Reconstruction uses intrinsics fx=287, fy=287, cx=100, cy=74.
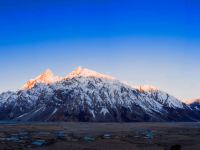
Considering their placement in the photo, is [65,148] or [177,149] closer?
[177,149]

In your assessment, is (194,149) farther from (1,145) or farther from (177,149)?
(1,145)

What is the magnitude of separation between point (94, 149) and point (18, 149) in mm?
13514

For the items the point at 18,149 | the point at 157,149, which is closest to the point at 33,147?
the point at 18,149

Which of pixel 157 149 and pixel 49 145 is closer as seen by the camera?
pixel 157 149

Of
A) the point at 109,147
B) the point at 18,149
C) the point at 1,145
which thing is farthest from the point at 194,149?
the point at 1,145

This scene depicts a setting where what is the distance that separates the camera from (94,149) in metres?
52.7

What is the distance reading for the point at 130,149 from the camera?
53156mm

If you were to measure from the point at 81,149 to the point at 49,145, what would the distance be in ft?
27.0

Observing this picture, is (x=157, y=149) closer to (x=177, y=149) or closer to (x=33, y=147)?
(x=177, y=149)

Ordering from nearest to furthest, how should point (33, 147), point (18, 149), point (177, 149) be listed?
1. point (177, 149)
2. point (18, 149)
3. point (33, 147)

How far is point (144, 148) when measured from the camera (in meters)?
55.1

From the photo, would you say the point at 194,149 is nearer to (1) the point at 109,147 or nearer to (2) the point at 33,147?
(1) the point at 109,147

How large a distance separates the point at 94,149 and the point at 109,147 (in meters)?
4.25

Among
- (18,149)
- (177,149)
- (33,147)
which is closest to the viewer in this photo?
(177,149)
